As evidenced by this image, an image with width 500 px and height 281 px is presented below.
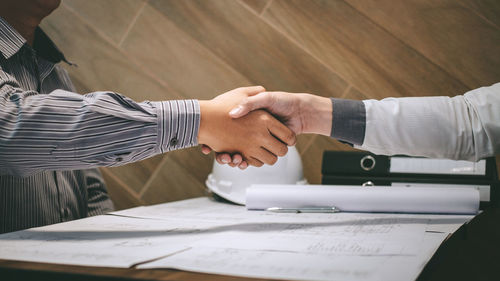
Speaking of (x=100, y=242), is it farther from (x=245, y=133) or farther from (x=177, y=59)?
(x=177, y=59)

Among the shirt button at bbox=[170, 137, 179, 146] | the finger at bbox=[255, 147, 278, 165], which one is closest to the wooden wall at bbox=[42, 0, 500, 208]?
the finger at bbox=[255, 147, 278, 165]

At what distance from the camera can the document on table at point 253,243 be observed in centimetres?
52

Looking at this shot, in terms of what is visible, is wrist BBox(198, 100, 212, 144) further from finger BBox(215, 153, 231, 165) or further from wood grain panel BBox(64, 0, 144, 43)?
wood grain panel BBox(64, 0, 144, 43)

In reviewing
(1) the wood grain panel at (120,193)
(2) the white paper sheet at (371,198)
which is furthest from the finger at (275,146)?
(1) the wood grain panel at (120,193)

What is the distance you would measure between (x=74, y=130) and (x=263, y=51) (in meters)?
0.95

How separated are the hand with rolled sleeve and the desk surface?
0.59 ft

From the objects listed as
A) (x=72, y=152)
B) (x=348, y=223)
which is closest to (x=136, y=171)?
(x=72, y=152)

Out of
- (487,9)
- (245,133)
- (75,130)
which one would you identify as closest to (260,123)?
(245,133)

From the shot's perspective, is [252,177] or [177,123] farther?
[252,177]

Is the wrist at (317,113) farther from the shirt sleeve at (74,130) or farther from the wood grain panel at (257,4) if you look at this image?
the wood grain panel at (257,4)

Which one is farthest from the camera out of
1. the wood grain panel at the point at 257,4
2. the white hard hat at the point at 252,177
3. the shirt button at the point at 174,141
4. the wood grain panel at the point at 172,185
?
the wood grain panel at the point at 172,185

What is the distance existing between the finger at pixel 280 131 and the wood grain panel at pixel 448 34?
0.64m

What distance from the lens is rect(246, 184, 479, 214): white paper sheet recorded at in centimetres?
100

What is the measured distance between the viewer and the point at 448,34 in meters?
1.45
